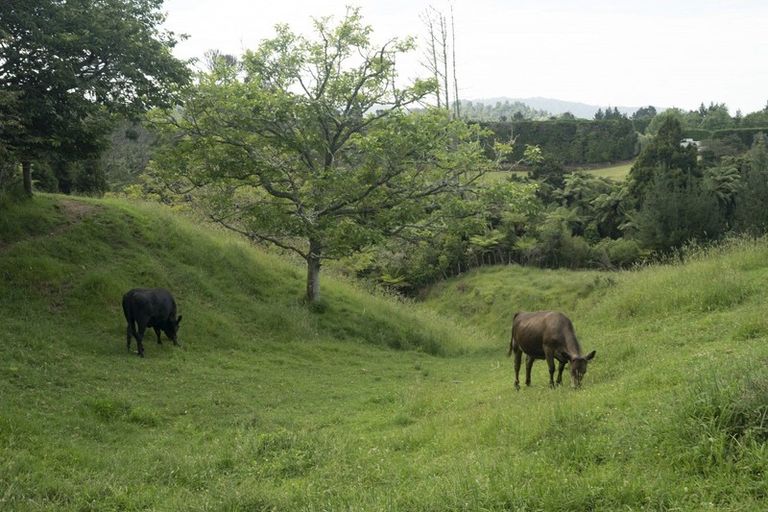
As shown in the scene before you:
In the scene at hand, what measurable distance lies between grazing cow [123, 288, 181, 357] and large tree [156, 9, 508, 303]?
5.31 m

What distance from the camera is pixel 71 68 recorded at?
15.7 meters

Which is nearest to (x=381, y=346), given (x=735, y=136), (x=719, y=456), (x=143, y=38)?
(x=143, y=38)

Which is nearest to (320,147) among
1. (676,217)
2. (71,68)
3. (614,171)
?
(71,68)

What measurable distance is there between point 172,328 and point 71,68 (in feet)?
24.1

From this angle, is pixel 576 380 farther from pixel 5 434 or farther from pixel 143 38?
pixel 143 38

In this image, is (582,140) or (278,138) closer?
(278,138)

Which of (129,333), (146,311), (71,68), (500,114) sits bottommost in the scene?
(129,333)

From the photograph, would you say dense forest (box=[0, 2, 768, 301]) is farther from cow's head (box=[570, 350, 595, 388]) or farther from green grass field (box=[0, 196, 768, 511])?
cow's head (box=[570, 350, 595, 388])

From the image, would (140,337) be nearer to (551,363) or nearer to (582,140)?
(551,363)

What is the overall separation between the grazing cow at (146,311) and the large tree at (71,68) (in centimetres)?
469

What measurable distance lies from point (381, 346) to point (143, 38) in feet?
39.6

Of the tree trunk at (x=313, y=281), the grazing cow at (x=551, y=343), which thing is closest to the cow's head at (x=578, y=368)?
the grazing cow at (x=551, y=343)

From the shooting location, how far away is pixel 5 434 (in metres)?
8.83

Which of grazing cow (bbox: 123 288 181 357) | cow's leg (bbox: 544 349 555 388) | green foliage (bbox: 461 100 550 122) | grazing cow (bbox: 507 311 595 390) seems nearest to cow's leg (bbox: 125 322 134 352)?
grazing cow (bbox: 123 288 181 357)
